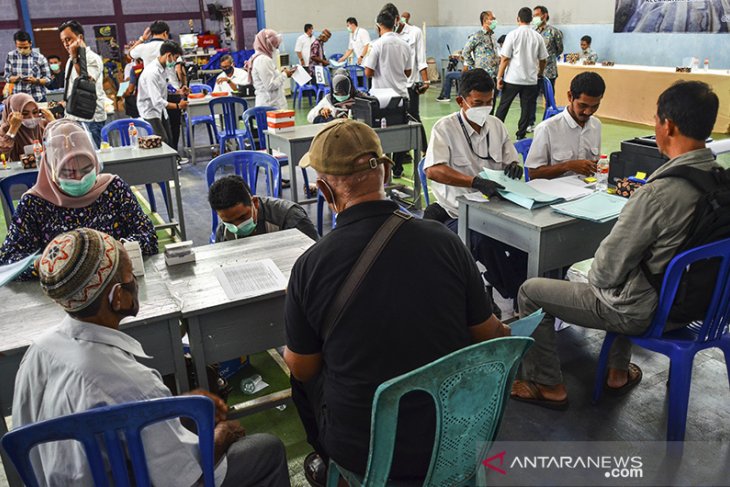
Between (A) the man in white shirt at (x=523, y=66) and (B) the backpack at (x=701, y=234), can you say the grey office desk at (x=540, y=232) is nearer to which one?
(B) the backpack at (x=701, y=234)

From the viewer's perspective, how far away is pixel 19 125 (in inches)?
188

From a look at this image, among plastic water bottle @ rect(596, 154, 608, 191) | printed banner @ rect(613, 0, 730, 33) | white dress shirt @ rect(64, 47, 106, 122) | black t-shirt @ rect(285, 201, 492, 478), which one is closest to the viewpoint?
black t-shirt @ rect(285, 201, 492, 478)

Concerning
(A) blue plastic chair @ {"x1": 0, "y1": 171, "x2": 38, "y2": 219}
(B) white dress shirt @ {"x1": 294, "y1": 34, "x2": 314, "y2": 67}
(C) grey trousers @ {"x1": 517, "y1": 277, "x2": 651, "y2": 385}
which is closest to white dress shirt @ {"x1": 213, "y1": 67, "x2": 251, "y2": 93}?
(B) white dress shirt @ {"x1": 294, "y1": 34, "x2": 314, "y2": 67}

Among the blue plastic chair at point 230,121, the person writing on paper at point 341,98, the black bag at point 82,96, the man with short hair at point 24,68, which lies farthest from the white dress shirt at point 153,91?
the person writing on paper at point 341,98

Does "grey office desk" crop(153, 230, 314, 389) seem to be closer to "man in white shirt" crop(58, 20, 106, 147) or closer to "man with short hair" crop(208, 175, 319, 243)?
"man with short hair" crop(208, 175, 319, 243)

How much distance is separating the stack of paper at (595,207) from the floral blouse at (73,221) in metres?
1.93

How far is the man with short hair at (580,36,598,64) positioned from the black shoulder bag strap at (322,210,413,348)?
10.1 metres

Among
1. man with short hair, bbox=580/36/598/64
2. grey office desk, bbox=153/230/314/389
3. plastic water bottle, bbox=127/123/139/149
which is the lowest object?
grey office desk, bbox=153/230/314/389

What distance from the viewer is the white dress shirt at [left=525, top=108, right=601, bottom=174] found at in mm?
3584

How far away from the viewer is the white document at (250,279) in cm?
224

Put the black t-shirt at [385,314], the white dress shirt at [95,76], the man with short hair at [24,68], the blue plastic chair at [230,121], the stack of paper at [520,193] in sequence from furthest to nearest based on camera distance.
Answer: the man with short hair at [24,68] → the blue plastic chair at [230,121] → the white dress shirt at [95,76] → the stack of paper at [520,193] → the black t-shirt at [385,314]

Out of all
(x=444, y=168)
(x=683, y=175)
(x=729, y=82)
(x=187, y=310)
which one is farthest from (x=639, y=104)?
(x=187, y=310)

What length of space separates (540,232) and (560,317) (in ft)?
1.29

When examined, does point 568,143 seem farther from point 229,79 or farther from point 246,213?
point 229,79
